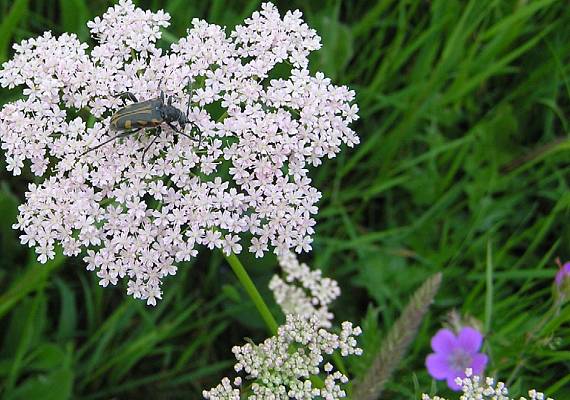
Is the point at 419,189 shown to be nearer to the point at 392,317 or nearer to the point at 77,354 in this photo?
the point at 392,317

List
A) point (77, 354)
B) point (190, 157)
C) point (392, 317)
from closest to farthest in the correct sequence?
point (190, 157) < point (77, 354) < point (392, 317)

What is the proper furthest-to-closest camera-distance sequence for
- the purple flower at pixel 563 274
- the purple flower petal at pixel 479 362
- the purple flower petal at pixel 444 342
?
the purple flower petal at pixel 444 342 < the purple flower petal at pixel 479 362 < the purple flower at pixel 563 274

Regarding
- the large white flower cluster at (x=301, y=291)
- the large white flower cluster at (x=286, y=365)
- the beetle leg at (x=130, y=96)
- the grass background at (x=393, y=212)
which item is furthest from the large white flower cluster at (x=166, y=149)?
the grass background at (x=393, y=212)

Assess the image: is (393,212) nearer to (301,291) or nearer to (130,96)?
(301,291)

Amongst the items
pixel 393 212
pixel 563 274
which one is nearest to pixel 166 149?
pixel 563 274

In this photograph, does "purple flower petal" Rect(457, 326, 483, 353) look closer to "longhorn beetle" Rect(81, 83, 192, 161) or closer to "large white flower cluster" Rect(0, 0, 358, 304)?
"large white flower cluster" Rect(0, 0, 358, 304)

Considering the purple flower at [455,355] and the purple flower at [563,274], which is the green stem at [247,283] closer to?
the purple flower at [455,355]

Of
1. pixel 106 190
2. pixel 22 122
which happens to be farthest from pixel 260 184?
pixel 22 122
